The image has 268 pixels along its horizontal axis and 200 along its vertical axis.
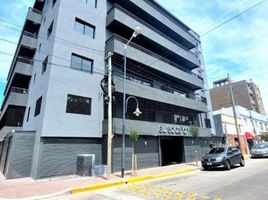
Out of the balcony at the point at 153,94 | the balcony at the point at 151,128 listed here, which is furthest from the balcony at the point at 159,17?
the balcony at the point at 151,128

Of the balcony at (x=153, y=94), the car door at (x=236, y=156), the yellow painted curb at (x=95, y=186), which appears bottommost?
the yellow painted curb at (x=95, y=186)

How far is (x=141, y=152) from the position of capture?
55.9 feet

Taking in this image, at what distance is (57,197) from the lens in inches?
322

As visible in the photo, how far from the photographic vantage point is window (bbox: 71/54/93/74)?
1546 cm

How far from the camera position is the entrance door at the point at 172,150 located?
2146 cm

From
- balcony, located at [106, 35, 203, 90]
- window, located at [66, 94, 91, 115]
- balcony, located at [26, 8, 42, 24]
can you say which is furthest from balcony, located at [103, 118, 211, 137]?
balcony, located at [26, 8, 42, 24]

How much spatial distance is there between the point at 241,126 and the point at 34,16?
38.8 meters

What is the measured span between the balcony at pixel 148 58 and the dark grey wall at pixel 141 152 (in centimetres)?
783

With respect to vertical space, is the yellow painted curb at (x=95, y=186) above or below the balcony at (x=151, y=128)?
below

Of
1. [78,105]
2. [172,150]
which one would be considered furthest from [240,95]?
[78,105]

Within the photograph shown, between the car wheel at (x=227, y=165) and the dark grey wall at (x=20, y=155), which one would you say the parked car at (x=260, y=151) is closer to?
the car wheel at (x=227, y=165)

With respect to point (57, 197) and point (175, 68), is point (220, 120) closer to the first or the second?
point (175, 68)

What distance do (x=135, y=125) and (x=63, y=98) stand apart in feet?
20.9

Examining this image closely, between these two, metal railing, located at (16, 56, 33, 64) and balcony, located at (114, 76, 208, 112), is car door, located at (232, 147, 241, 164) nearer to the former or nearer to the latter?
balcony, located at (114, 76, 208, 112)
